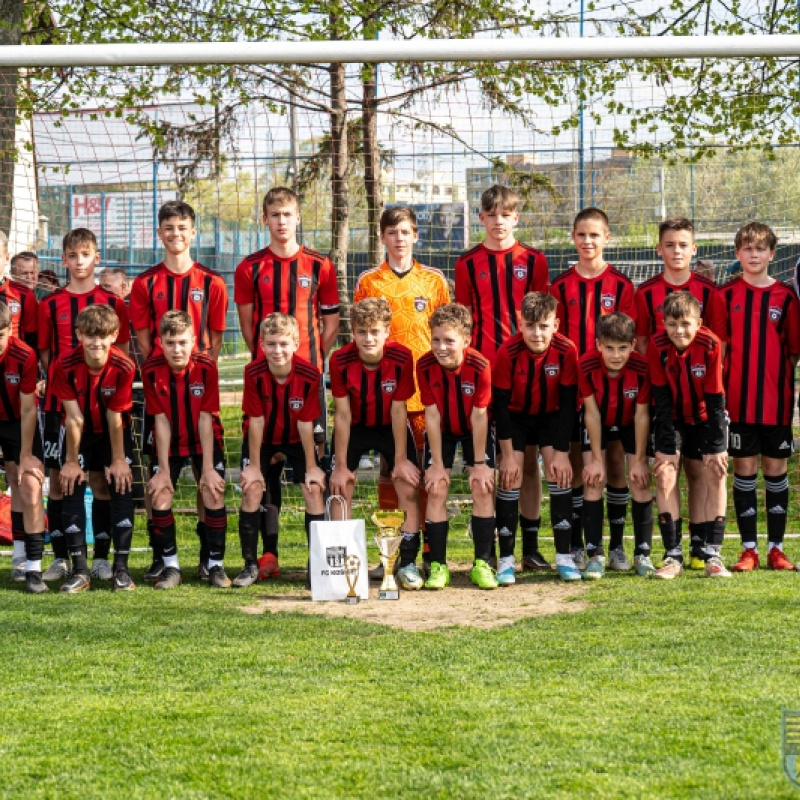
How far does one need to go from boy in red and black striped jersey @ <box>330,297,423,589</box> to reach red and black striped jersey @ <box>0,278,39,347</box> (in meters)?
1.81

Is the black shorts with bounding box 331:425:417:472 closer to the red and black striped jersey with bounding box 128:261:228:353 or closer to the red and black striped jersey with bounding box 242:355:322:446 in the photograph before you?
the red and black striped jersey with bounding box 242:355:322:446

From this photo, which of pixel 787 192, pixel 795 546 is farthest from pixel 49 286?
pixel 787 192

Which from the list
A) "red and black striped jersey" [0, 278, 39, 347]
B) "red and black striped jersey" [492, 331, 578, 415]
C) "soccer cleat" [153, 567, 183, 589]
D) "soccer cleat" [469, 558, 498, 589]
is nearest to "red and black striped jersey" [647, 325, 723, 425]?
"red and black striped jersey" [492, 331, 578, 415]

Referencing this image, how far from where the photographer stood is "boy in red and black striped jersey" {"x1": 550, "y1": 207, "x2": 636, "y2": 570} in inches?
248

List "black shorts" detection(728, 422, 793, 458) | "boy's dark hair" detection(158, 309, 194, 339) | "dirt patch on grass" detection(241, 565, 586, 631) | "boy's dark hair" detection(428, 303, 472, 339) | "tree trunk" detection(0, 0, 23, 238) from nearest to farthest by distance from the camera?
"dirt patch on grass" detection(241, 565, 586, 631) → "boy's dark hair" detection(428, 303, 472, 339) → "boy's dark hair" detection(158, 309, 194, 339) → "black shorts" detection(728, 422, 793, 458) → "tree trunk" detection(0, 0, 23, 238)

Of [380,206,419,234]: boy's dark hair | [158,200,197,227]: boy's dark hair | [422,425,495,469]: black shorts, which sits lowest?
[422,425,495,469]: black shorts

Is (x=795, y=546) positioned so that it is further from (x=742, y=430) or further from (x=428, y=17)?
(x=428, y=17)

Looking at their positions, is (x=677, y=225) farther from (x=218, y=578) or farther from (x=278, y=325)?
(x=218, y=578)

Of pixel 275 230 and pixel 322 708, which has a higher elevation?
pixel 275 230

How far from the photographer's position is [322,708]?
377cm

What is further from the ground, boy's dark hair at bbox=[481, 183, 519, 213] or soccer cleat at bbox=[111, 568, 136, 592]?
boy's dark hair at bbox=[481, 183, 519, 213]

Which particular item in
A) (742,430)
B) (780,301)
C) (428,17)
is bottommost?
(742,430)

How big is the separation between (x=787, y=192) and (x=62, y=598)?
22.9 ft

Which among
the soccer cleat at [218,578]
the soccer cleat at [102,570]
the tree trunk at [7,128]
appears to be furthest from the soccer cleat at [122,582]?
the tree trunk at [7,128]
